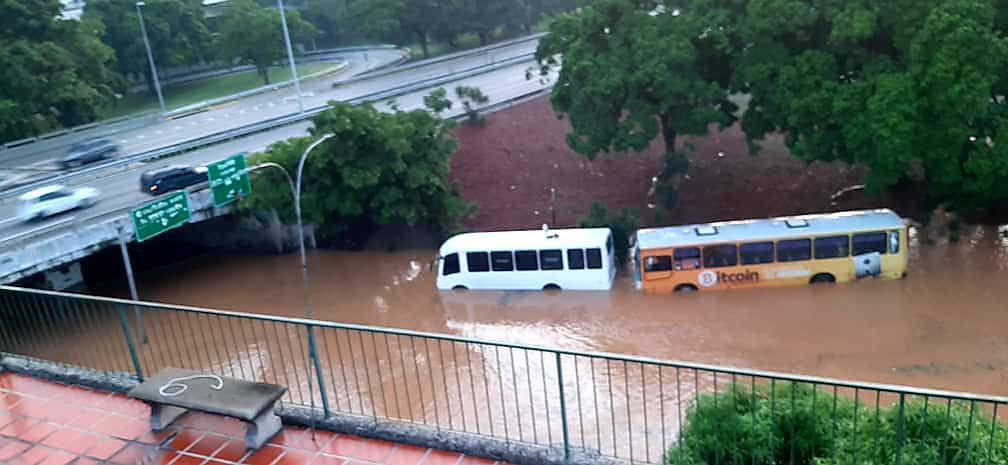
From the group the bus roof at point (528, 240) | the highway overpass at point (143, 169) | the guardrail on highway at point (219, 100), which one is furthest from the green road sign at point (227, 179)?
the guardrail on highway at point (219, 100)

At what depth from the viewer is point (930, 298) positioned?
17703 mm

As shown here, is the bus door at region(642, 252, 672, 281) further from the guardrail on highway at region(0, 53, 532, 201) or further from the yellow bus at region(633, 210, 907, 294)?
the guardrail on highway at region(0, 53, 532, 201)

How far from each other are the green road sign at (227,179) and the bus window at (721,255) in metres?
11.0

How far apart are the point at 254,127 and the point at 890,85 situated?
66.7 ft

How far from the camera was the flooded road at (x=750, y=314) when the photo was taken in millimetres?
15477

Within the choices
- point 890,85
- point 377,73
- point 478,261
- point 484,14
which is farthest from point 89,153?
point 890,85

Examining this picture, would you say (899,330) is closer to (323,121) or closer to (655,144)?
(655,144)

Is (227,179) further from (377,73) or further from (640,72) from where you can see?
(377,73)

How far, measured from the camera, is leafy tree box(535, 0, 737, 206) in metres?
20.3

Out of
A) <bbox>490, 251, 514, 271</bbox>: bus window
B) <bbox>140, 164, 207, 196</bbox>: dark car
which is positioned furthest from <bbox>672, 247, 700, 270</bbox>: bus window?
<bbox>140, 164, 207, 196</bbox>: dark car

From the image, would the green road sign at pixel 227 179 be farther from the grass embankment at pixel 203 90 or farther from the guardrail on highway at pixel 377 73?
the grass embankment at pixel 203 90

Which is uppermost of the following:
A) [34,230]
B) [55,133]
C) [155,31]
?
[155,31]

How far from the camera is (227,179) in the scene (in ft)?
63.1

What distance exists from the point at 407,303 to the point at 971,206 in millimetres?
13733
